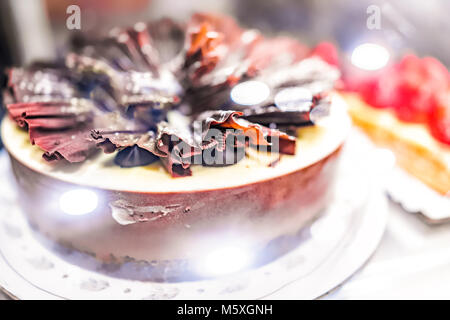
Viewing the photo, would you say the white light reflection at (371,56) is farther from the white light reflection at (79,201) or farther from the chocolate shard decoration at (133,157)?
the white light reflection at (79,201)

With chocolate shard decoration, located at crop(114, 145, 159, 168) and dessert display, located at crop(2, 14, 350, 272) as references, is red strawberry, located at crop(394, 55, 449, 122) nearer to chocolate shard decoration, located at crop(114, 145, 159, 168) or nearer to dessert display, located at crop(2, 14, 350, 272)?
dessert display, located at crop(2, 14, 350, 272)

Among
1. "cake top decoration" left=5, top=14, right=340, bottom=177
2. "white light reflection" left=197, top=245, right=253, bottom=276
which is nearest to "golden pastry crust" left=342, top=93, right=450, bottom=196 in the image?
"cake top decoration" left=5, top=14, right=340, bottom=177

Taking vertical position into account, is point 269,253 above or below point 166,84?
below

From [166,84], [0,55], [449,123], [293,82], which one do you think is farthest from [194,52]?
[0,55]

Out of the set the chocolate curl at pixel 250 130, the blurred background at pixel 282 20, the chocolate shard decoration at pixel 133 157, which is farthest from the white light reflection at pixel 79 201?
the blurred background at pixel 282 20

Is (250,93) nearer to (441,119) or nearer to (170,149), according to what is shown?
→ (170,149)

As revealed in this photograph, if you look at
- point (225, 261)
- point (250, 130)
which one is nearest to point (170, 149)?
point (250, 130)

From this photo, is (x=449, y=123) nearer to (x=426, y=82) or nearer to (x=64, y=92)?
(x=426, y=82)
